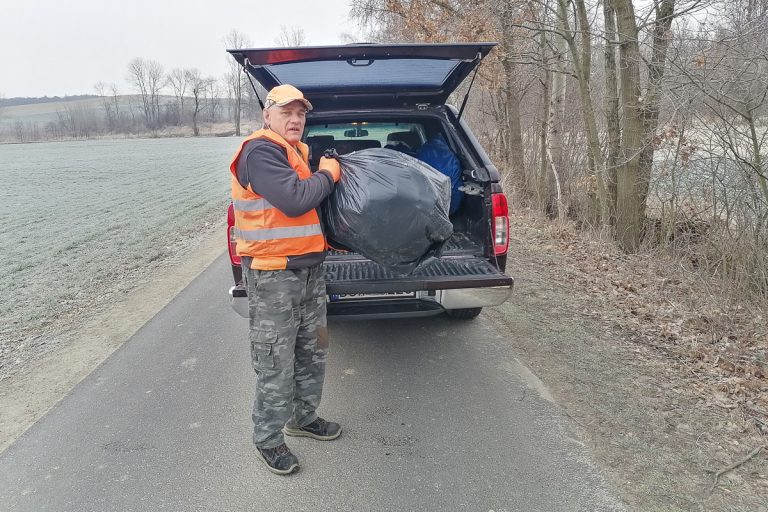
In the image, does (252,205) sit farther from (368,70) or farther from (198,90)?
(198,90)

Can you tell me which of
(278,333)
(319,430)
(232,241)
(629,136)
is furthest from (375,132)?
(629,136)

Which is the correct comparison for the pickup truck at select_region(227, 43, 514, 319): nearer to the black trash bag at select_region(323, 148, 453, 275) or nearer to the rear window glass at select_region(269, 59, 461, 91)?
the rear window glass at select_region(269, 59, 461, 91)

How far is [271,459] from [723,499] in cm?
213

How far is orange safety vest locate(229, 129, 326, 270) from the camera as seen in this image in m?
2.44

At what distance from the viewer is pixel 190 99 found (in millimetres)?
99312

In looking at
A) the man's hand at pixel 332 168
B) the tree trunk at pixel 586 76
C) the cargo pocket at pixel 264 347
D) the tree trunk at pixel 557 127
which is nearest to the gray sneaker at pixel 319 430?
the cargo pocket at pixel 264 347

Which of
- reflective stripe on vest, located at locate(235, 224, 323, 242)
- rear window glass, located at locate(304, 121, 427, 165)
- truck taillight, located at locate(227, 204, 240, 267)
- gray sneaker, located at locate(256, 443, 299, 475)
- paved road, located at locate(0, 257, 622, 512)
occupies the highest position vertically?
rear window glass, located at locate(304, 121, 427, 165)

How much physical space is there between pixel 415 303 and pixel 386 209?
0.96 meters

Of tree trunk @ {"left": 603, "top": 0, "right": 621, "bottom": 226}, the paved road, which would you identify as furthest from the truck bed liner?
tree trunk @ {"left": 603, "top": 0, "right": 621, "bottom": 226}

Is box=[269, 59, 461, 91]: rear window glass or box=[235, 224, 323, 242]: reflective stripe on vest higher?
box=[269, 59, 461, 91]: rear window glass

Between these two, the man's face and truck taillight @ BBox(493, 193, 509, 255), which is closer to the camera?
the man's face

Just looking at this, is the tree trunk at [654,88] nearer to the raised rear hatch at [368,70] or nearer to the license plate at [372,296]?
the raised rear hatch at [368,70]

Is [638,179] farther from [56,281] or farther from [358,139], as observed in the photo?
[56,281]

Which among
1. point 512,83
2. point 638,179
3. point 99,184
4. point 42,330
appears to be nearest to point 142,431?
point 42,330
